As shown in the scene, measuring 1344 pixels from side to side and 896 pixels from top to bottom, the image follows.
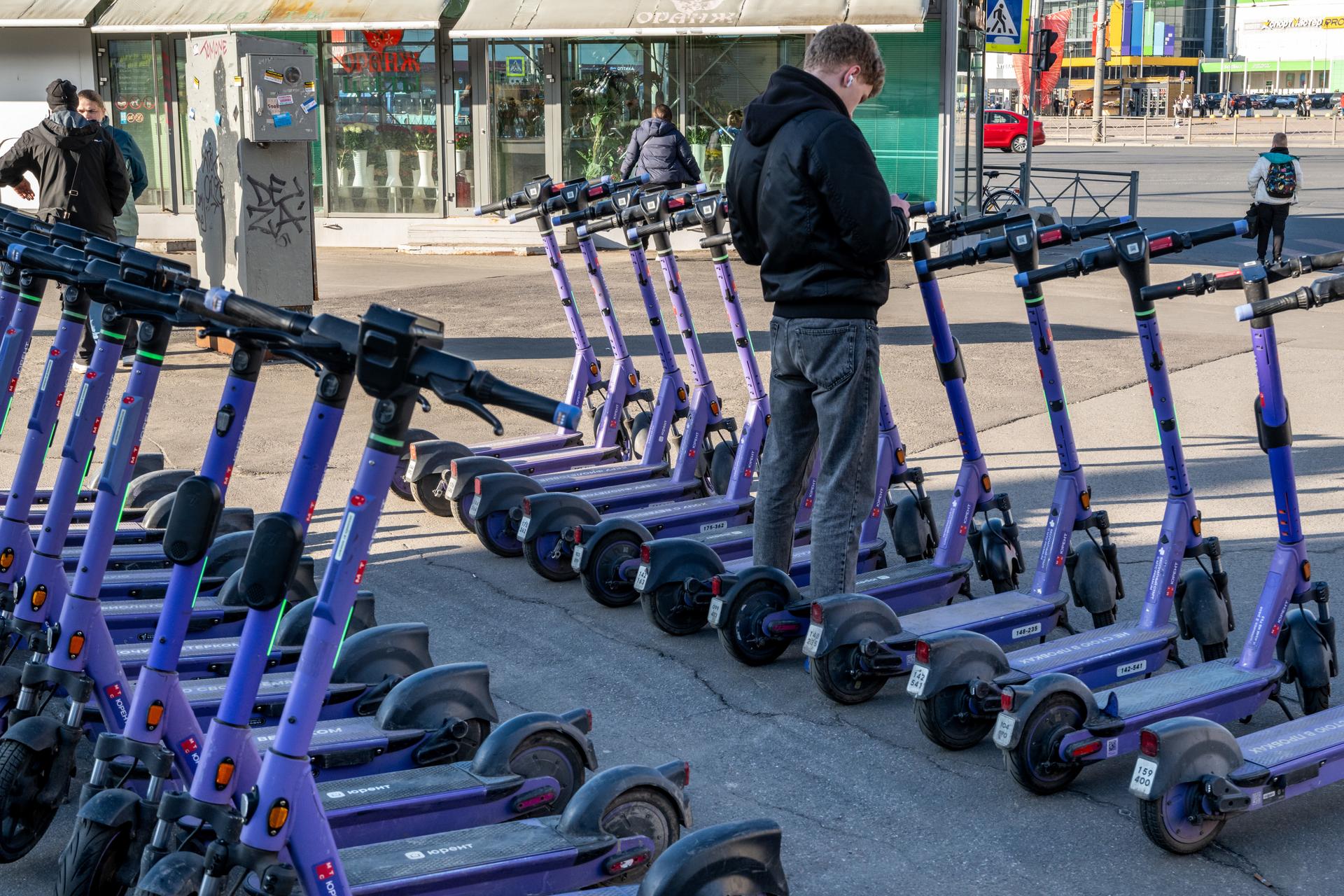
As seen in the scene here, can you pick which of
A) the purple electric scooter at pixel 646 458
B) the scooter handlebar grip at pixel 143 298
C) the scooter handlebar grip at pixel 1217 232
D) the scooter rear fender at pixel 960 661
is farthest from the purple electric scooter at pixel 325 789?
the scooter handlebar grip at pixel 1217 232

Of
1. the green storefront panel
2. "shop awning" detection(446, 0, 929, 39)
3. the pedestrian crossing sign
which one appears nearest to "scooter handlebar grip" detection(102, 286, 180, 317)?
"shop awning" detection(446, 0, 929, 39)

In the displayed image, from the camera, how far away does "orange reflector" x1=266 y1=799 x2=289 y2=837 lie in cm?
295

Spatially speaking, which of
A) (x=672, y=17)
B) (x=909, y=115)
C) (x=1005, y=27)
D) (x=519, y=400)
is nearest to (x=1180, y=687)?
(x=519, y=400)

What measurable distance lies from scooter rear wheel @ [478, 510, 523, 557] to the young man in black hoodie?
74.1 inches

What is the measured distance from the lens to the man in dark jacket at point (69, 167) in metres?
Answer: 10.2

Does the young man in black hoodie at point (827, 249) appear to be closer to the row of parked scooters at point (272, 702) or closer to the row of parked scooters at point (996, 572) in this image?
the row of parked scooters at point (996, 572)

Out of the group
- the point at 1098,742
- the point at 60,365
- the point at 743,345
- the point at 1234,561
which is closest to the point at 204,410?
the point at 743,345

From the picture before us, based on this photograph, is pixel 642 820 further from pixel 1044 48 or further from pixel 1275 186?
pixel 1044 48

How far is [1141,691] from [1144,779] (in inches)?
29.4

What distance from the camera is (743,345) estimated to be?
6836mm

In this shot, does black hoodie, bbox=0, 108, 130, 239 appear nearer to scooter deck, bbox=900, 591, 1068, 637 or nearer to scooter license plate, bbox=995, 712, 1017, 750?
scooter deck, bbox=900, 591, 1068, 637

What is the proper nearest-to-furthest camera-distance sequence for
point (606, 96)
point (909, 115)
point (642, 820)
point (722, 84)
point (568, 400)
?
point (642, 820) < point (568, 400) < point (909, 115) < point (722, 84) < point (606, 96)

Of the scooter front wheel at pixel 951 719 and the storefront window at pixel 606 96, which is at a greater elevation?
the storefront window at pixel 606 96

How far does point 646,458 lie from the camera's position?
768cm
